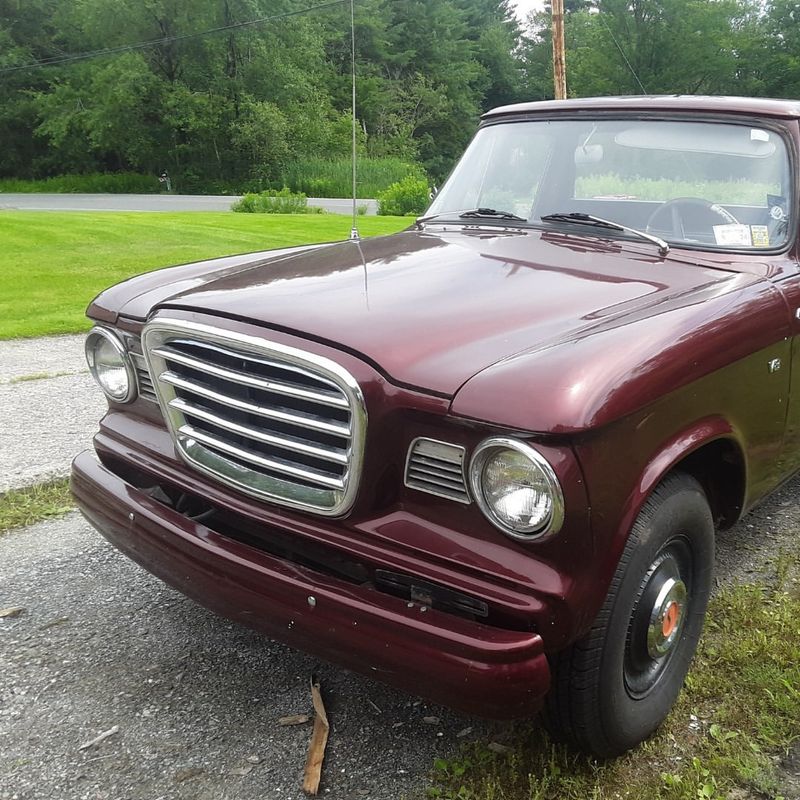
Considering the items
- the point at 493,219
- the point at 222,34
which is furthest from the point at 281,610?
the point at 222,34

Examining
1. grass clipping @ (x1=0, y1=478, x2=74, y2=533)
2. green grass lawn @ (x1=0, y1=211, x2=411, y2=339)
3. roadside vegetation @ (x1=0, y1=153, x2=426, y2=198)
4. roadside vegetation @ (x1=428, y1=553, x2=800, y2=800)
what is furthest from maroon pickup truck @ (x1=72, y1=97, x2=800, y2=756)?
roadside vegetation @ (x1=0, y1=153, x2=426, y2=198)

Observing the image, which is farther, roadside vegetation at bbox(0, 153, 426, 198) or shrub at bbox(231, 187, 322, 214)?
roadside vegetation at bbox(0, 153, 426, 198)

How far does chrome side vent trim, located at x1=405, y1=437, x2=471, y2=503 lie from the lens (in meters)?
1.99

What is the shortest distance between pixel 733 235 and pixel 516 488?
5.69ft

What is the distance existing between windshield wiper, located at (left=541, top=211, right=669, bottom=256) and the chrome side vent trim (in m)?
1.46

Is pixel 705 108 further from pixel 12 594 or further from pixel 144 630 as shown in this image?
pixel 12 594

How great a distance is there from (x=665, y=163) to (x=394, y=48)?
2167 inches

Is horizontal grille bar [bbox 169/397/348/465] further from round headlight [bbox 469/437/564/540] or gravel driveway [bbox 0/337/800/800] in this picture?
gravel driveway [bbox 0/337/800/800]

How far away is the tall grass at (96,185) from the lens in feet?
124

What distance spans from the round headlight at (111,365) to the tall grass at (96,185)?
37.6 meters

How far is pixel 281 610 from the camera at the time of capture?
2.14 metres

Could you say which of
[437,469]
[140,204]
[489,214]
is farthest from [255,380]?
[140,204]

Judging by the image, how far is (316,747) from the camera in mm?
2436

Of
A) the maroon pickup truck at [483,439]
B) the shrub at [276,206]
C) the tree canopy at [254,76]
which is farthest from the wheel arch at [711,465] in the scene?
the tree canopy at [254,76]
